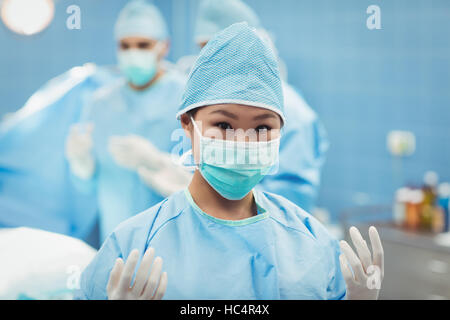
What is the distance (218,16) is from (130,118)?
582 mm

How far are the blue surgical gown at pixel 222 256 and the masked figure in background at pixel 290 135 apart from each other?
287mm

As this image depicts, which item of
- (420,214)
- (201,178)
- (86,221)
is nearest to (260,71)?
(201,178)

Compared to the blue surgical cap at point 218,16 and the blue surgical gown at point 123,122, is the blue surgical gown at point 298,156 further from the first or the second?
the blue surgical gown at point 123,122

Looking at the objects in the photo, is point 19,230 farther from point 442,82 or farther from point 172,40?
point 442,82

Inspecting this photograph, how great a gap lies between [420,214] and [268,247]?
5.75 ft

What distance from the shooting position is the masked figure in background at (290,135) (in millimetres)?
1274

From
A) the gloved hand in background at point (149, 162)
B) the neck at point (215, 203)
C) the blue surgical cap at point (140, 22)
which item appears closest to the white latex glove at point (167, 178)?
the gloved hand in background at point (149, 162)

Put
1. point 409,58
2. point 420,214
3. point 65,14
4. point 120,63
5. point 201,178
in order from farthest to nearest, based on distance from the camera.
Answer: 1. point 409,58
2. point 420,214
3. point 120,63
4. point 65,14
5. point 201,178

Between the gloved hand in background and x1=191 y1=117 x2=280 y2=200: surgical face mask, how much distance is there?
22cm

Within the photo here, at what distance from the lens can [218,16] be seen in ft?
4.43

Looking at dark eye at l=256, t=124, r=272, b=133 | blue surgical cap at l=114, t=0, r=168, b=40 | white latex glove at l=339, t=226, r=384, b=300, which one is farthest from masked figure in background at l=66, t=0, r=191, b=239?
white latex glove at l=339, t=226, r=384, b=300

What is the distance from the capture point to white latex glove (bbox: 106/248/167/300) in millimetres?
826

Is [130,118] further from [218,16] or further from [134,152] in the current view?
[218,16]
